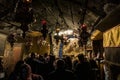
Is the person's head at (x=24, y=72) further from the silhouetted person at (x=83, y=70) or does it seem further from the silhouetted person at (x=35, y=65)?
the silhouetted person at (x=35, y=65)

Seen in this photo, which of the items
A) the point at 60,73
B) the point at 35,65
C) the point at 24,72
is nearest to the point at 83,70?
the point at 60,73

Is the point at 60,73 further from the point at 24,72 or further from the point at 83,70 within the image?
the point at 83,70

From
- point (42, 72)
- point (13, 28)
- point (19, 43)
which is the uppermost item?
point (13, 28)

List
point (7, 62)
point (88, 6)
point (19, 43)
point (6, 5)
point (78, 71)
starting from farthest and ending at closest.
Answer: point (19, 43) < point (7, 62) < point (6, 5) < point (88, 6) < point (78, 71)

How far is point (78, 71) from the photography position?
7.61 metres

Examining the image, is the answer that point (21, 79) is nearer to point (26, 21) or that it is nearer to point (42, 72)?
point (26, 21)

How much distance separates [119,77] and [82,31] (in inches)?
207

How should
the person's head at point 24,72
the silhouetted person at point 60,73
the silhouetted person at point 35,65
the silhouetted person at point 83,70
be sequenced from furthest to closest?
the silhouetted person at point 35,65, the silhouetted person at point 83,70, the silhouetted person at point 60,73, the person's head at point 24,72

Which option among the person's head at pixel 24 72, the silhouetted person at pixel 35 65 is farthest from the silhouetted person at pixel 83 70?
the person's head at pixel 24 72

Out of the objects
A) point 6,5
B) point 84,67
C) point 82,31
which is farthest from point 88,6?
point 6,5

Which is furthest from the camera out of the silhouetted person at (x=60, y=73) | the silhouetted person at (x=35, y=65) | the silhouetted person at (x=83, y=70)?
the silhouetted person at (x=35, y=65)

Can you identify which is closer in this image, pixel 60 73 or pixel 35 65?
pixel 60 73

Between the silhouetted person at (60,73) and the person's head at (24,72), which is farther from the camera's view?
the silhouetted person at (60,73)

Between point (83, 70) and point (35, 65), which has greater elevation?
point (35, 65)
